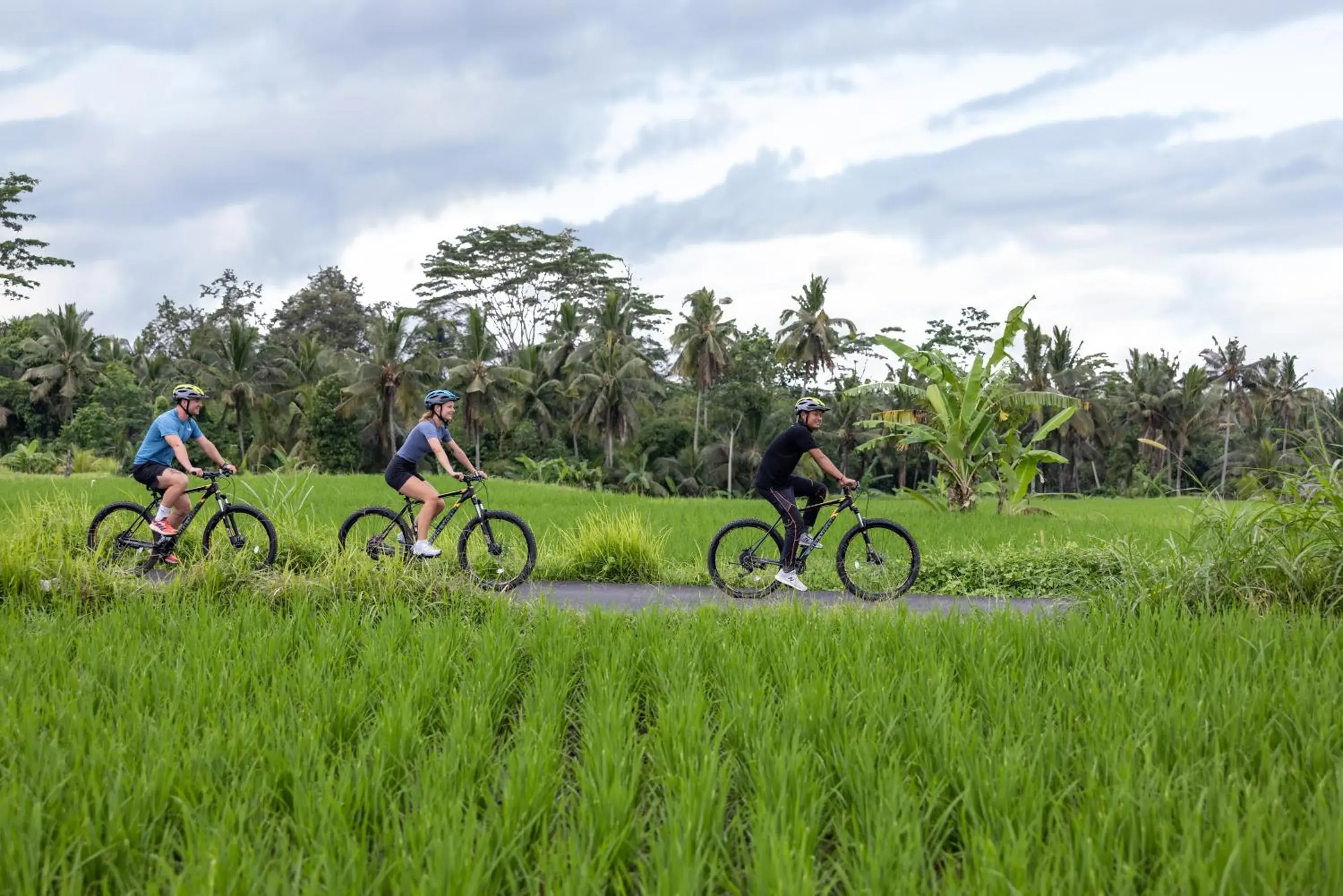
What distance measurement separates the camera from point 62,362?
45125 millimetres

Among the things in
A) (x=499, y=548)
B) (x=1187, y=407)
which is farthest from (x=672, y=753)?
(x=1187, y=407)

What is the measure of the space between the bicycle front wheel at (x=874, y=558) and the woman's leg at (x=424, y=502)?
3.52 m

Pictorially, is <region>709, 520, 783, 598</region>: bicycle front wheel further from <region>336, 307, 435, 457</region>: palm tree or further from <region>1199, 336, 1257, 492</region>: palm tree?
<region>1199, 336, 1257, 492</region>: palm tree

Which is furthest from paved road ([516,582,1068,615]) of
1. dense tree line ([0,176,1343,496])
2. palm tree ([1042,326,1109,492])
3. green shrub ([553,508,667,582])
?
palm tree ([1042,326,1109,492])

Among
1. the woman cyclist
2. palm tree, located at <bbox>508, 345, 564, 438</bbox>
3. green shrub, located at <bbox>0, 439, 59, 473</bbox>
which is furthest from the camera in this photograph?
palm tree, located at <bbox>508, 345, 564, 438</bbox>

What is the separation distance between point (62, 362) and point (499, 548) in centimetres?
4590

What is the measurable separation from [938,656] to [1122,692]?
1.13 metres

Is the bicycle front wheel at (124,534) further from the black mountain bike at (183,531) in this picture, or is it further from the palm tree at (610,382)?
the palm tree at (610,382)

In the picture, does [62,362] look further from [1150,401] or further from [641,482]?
[1150,401]

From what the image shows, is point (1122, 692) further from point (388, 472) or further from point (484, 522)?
point (388, 472)

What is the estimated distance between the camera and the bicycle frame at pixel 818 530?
833 centimetres

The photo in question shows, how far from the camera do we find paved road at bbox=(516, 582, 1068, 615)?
762 cm

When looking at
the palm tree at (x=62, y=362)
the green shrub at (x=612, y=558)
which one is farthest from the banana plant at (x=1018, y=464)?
the palm tree at (x=62, y=362)

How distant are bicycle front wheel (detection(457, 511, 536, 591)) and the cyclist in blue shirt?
2.10m
